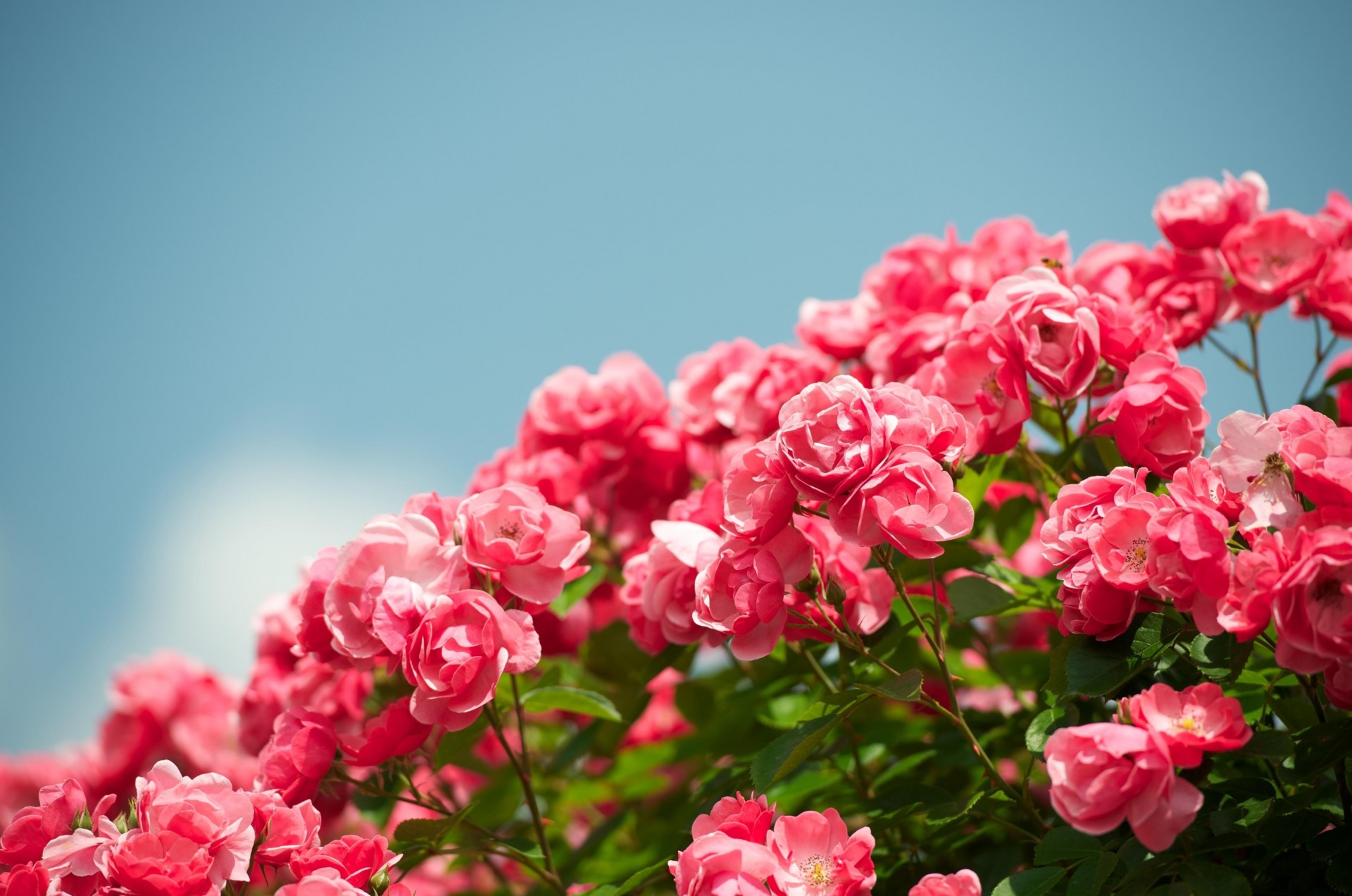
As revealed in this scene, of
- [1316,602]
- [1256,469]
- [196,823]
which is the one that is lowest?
[1316,602]

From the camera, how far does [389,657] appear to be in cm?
139

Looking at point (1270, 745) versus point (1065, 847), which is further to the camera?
point (1065, 847)

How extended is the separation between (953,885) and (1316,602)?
0.46m

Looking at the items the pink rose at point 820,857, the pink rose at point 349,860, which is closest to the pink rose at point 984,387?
the pink rose at point 820,857

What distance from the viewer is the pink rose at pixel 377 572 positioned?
1301mm

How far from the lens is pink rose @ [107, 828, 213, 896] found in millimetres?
1102

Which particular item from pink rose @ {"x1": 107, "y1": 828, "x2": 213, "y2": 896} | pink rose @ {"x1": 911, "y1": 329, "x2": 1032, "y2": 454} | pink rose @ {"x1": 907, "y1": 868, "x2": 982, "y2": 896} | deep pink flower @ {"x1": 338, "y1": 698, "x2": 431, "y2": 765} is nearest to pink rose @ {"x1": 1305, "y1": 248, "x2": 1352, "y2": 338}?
pink rose @ {"x1": 911, "y1": 329, "x2": 1032, "y2": 454}

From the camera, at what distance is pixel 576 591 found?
197cm

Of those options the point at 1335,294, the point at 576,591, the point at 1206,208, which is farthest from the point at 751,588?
the point at 1335,294

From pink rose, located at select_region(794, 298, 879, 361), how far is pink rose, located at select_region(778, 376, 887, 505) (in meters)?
0.83

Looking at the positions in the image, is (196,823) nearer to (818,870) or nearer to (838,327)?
(818,870)

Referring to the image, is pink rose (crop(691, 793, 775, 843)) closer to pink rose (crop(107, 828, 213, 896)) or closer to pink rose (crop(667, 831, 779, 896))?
pink rose (crop(667, 831, 779, 896))

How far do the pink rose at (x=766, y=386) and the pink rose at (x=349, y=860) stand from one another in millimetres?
984

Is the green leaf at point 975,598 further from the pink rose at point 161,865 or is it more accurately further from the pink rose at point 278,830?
the pink rose at point 161,865
